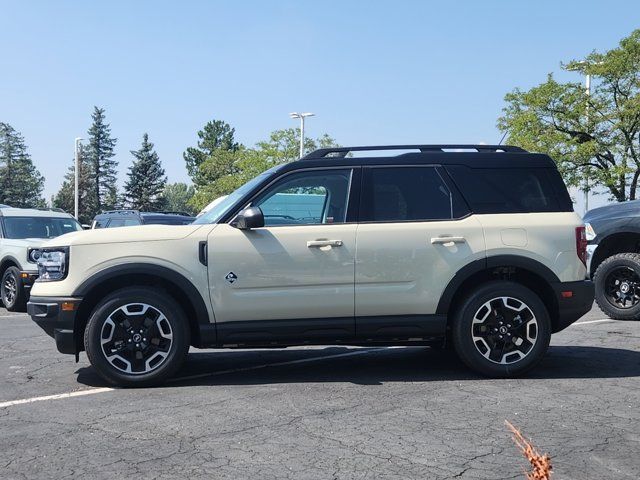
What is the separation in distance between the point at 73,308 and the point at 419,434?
116 inches

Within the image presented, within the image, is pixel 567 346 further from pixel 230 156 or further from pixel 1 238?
pixel 230 156

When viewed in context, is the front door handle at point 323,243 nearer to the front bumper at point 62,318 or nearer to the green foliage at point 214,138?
the front bumper at point 62,318

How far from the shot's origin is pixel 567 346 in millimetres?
7477

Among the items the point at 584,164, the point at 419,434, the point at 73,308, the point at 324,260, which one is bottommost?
the point at 419,434

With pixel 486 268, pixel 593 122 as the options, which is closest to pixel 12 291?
pixel 486 268

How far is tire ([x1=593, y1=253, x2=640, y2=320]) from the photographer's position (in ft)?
30.9

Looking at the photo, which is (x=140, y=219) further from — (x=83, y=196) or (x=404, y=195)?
(x=83, y=196)

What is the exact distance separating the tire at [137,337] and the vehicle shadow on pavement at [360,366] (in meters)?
0.28

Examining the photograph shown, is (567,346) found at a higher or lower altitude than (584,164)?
lower

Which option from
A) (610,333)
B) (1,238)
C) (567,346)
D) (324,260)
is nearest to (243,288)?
(324,260)

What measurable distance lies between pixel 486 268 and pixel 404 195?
0.92 meters

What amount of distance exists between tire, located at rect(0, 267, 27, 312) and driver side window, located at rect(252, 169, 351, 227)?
25.2 feet

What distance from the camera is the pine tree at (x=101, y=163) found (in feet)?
295

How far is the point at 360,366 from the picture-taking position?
6.45 m
